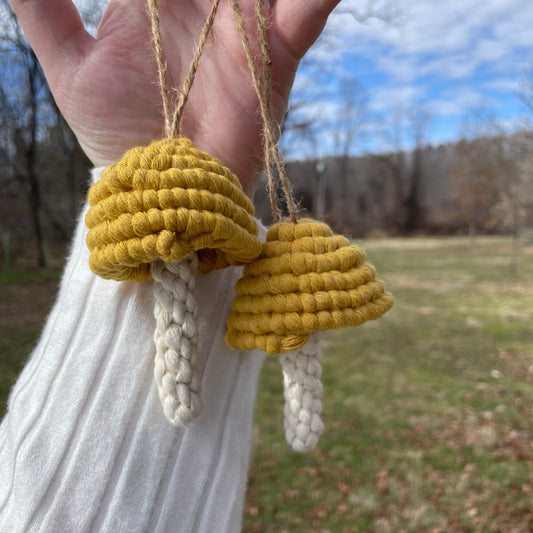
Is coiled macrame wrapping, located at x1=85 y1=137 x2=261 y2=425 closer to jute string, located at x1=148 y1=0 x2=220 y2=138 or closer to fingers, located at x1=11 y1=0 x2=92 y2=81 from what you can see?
jute string, located at x1=148 y1=0 x2=220 y2=138

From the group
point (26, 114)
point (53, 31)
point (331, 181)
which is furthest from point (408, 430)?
point (331, 181)

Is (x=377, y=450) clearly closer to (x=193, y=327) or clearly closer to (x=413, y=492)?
(x=413, y=492)

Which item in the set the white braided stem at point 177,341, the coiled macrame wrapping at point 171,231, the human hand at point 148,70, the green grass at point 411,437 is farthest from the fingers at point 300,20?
the green grass at point 411,437

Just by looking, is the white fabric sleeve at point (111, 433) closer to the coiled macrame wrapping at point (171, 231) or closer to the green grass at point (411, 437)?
the coiled macrame wrapping at point (171, 231)

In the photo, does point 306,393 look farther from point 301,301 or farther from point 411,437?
point 411,437

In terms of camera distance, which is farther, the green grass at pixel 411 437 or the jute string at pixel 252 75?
the green grass at pixel 411 437
